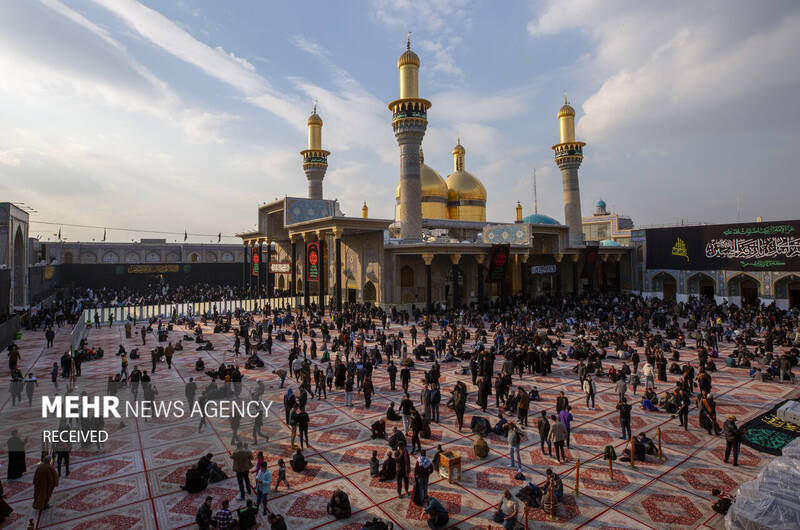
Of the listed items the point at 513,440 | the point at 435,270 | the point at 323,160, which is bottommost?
the point at 513,440

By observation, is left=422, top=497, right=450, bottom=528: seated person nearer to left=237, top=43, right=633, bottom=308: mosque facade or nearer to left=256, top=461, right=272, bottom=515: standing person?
left=256, top=461, right=272, bottom=515: standing person

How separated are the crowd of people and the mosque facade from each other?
13.4ft

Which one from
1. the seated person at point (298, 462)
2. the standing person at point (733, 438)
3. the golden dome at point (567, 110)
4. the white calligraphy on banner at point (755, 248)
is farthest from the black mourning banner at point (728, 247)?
the seated person at point (298, 462)

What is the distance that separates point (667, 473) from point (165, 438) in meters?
11.2

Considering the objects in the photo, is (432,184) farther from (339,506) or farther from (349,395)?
(339,506)

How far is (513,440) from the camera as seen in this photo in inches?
347

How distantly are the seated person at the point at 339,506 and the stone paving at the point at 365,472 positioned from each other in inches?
4.6

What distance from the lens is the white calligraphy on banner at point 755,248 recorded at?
107 ft

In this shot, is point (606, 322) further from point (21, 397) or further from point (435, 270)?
point (21, 397)

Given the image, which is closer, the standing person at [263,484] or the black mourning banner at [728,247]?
the standing person at [263,484]

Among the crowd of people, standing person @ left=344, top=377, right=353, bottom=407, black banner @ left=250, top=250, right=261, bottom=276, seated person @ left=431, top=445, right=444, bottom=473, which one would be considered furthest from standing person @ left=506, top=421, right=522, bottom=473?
black banner @ left=250, top=250, right=261, bottom=276

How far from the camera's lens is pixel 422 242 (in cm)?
3212

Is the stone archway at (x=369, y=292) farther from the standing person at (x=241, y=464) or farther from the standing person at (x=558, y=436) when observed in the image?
the standing person at (x=241, y=464)

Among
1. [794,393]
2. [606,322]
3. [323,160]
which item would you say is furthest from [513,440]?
[323,160]
